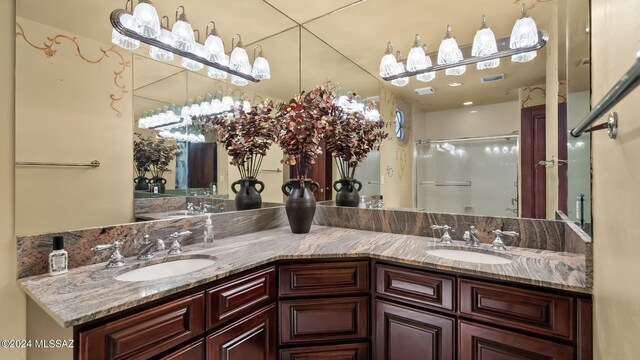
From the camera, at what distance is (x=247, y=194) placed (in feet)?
6.96

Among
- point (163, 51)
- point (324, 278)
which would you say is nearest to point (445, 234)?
point (324, 278)

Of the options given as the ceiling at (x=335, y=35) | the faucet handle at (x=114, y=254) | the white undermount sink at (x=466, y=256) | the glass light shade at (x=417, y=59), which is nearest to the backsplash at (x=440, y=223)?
the white undermount sink at (x=466, y=256)

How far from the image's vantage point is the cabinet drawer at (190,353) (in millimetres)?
993

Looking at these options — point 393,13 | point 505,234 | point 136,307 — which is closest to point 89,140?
point 136,307

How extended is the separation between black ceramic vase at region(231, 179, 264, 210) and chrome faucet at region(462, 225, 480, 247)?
1409 millimetres

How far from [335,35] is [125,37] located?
1.55 meters

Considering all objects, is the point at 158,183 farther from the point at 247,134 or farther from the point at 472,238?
the point at 472,238

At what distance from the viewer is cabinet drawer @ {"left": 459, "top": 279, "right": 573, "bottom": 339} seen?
3.40 feet

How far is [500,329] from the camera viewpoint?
1.14 m

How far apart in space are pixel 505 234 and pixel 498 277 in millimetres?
533

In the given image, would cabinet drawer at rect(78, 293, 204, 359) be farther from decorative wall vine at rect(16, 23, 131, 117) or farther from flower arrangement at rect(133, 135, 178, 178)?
decorative wall vine at rect(16, 23, 131, 117)

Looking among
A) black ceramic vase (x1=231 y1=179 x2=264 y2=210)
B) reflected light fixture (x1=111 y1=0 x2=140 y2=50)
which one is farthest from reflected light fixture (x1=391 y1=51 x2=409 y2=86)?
reflected light fixture (x1=111 y1=0 x2=140 y2=50)

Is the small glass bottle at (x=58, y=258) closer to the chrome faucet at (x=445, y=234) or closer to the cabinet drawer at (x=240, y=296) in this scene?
the cabinet drawer at (x=240, y=296)

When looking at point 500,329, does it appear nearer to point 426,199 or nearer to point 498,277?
point 498,277
